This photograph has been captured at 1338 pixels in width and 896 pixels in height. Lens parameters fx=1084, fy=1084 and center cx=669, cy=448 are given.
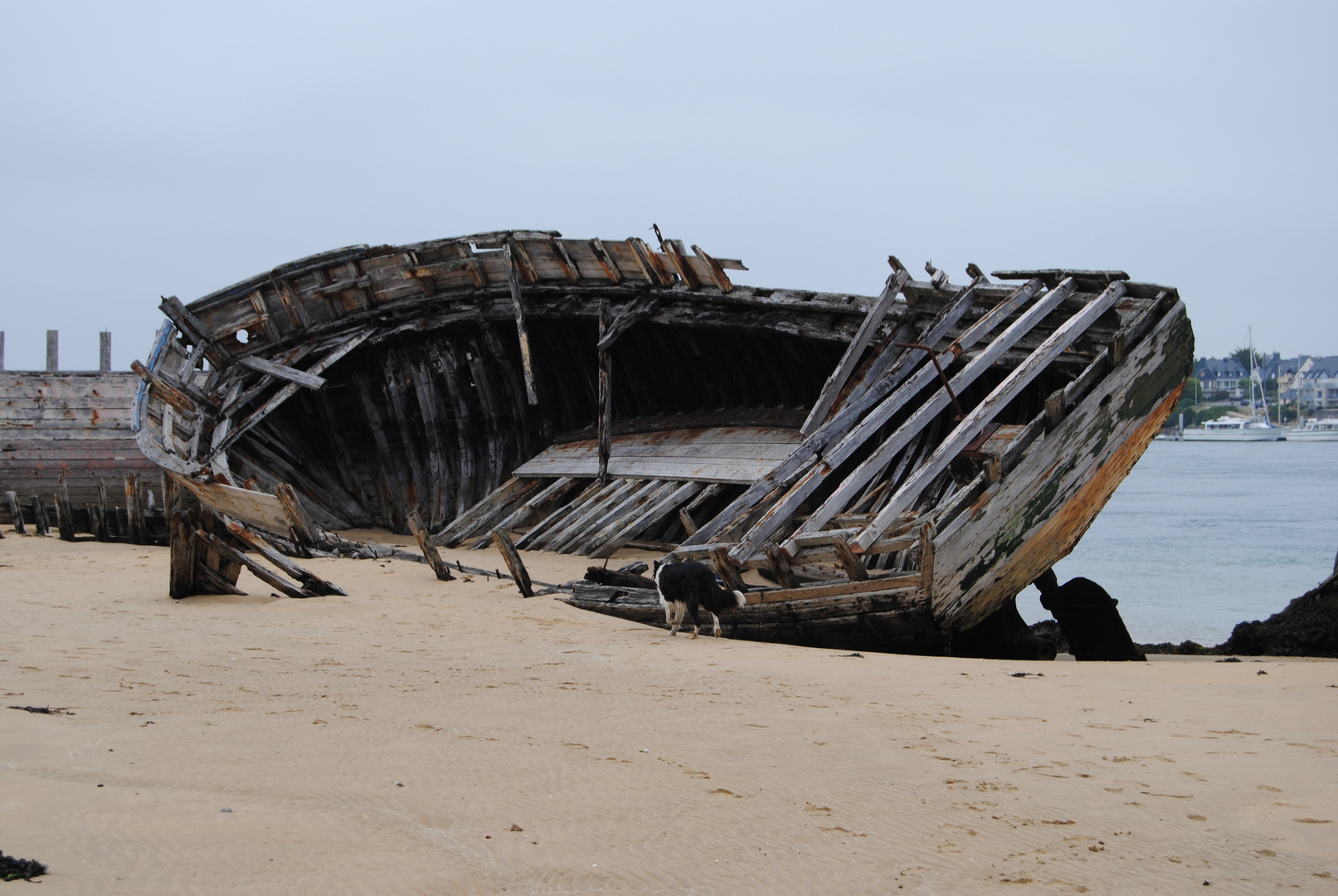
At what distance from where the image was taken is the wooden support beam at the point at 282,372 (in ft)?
43.1

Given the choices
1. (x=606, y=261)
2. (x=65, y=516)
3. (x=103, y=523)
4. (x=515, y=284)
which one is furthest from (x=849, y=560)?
(x=65, y=516)

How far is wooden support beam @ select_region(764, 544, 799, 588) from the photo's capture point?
7.12m

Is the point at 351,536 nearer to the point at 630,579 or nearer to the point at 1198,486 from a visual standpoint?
the point at 630,579

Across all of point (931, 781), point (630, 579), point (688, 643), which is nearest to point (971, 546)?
point (688, 643)

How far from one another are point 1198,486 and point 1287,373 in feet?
293

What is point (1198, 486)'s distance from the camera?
48844mm

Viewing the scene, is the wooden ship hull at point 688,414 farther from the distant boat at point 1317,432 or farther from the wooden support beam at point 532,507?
the distant boat at point 1317,432

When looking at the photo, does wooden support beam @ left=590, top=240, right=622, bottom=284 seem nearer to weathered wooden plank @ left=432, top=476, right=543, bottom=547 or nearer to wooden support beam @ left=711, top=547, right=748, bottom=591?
weathered wooden plank @ left=432, top=476, right=543, bottom=547

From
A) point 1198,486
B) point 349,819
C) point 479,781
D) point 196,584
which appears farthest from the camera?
point 1198,486

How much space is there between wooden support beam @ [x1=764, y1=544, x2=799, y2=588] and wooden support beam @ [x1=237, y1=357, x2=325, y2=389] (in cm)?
776

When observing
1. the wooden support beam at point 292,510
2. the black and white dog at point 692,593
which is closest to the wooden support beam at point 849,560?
the black and white dog at point 692,593

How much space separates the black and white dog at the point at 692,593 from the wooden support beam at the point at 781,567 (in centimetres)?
31

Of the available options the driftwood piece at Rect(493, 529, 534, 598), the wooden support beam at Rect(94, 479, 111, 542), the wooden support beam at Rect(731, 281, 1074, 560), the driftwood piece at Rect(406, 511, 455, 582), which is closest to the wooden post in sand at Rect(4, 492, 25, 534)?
the wooden support beam at Rect(94, 479, 111, 542)

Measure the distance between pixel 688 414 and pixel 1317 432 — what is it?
322ft
